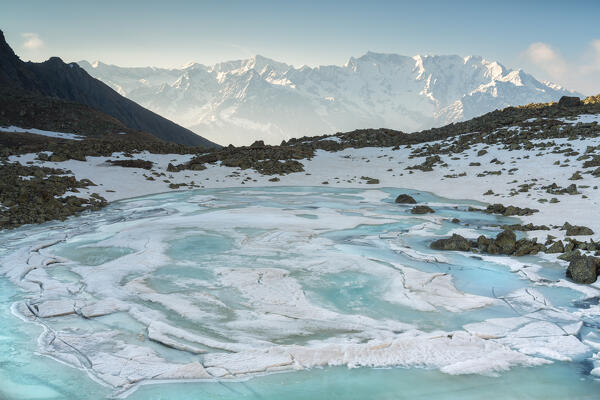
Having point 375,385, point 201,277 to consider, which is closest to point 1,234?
point 201,277


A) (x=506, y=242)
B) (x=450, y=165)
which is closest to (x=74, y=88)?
(x=450, y=165)

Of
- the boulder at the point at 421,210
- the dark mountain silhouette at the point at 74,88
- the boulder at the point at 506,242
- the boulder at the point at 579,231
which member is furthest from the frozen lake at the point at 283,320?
the dark mountain silhouette at the point at 74,88

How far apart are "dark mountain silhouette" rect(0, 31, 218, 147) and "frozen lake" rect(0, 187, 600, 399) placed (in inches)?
2988

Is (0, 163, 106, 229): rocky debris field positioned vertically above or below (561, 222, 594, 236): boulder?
below

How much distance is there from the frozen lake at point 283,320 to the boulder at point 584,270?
0.28 m

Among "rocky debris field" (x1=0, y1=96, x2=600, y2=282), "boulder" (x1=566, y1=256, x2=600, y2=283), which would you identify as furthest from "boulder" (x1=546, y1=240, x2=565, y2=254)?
"boulder" (x1=566, y1=256, x2=600, y2=283)

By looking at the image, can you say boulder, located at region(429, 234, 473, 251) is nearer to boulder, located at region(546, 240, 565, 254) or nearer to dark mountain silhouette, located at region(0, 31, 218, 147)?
boulder, located at region(546, 240, 565, 254)

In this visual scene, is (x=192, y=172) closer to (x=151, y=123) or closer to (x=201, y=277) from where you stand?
(x=201, y=277)

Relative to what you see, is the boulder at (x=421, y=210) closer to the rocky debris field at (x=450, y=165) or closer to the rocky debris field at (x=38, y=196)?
the rocky debris field at (x=450, y=165)

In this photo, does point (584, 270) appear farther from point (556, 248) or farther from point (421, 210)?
point (421, 210)

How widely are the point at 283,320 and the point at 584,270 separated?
19.8 feet

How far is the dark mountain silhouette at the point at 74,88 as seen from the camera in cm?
8161

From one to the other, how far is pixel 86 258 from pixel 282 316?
5.78m

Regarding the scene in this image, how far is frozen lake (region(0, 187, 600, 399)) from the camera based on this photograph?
4875 mm
